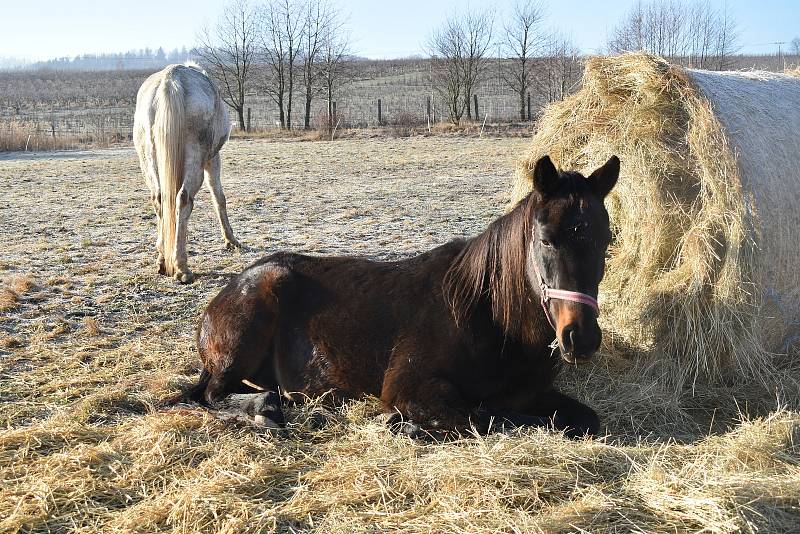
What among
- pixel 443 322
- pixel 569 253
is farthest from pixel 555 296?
pixel 443 322

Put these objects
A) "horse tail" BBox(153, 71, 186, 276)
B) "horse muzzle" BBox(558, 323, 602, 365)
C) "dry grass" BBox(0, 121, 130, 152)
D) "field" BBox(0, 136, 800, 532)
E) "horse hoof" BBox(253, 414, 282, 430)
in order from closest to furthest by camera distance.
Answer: "field" BBox(0, 136, 800, 532)
"horse muzzle" BBox(558, 323, 602, 365)
"horse hoof" BBox(253, 414, 282, 430)
"horse tail" BBox(153, 71, 186, 276)
"dry grass" BBox(0, 121, 130, 152)

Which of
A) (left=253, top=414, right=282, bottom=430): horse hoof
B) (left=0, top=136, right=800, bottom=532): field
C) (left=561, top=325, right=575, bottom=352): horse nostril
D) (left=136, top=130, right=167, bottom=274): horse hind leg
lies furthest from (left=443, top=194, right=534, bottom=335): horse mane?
(left=136, top=130, right=167, bottom=274): horse hind leg

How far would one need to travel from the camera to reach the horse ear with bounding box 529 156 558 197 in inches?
120

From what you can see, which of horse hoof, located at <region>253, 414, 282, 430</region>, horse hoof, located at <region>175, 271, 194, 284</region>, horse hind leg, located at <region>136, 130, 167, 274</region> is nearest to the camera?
horse hoof, located at <region>253, 414, 282, 430</region>

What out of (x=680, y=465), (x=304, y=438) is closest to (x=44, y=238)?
(x=304, y=438)

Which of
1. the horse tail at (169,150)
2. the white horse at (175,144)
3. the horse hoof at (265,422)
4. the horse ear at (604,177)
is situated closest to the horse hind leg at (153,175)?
the white horse at (175,144)

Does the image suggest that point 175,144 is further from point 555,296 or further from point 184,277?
point 555,296

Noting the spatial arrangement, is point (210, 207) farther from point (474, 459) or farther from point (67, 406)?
point (474, 459)

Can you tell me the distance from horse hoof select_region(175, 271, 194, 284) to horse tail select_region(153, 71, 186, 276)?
0.07 meters

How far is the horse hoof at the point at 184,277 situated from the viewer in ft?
22.5

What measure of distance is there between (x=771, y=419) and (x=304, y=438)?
238 centimetres

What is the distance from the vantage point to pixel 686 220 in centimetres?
419

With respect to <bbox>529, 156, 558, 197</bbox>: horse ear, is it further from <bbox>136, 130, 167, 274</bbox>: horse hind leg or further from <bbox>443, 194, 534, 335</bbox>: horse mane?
<bbox>136, 130, 167, 274</bbox>: horse hind leg

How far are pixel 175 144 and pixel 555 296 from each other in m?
5.20
